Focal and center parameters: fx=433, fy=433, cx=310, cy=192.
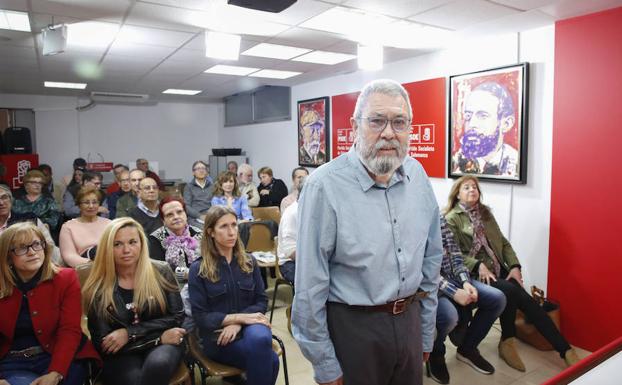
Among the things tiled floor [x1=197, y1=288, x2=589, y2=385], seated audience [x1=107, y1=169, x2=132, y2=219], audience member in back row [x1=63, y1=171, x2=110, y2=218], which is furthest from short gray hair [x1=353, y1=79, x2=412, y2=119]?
seated audience [x1=107, y1=169, x2=132, y2=219]

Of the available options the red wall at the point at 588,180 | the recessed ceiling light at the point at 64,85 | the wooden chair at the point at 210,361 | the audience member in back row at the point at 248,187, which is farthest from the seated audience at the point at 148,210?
the recessed ceiling light at the point at 64,85

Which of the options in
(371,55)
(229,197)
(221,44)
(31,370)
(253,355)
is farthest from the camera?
(229,197)

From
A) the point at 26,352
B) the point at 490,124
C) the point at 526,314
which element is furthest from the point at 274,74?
the point at 26,352

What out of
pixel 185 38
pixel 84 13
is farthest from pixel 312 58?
pixel 84 13

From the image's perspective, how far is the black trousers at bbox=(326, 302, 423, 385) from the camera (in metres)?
1.48

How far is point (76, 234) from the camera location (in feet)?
11.5

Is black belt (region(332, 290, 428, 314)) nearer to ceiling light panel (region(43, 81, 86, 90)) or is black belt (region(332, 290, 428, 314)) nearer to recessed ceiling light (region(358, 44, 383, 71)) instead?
recessed ceiling light (region(358, 44, 383, 71))

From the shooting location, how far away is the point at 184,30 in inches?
154

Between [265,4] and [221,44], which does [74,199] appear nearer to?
[221,44]

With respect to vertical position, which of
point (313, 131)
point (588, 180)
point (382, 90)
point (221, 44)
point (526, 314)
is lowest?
point (526, 314)

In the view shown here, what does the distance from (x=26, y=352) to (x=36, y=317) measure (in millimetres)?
169

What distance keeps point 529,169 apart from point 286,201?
2641mm

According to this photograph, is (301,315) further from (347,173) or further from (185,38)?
(185,38)

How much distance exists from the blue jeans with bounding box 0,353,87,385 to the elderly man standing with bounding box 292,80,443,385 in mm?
1342
